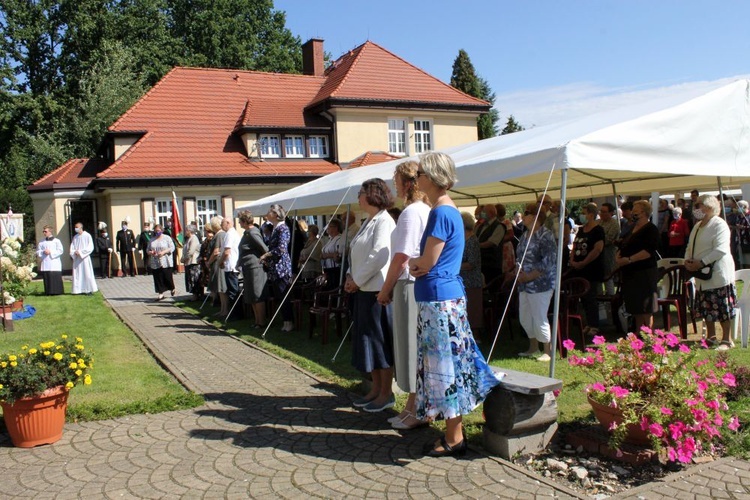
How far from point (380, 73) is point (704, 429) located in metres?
27.1

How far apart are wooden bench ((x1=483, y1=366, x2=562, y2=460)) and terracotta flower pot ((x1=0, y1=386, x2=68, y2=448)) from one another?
3234 millimetres

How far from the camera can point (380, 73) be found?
29406 mm

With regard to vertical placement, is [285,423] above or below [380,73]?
below

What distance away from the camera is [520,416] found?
427 cm

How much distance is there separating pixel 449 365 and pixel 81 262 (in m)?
14.4

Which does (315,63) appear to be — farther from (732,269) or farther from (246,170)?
(732,269)

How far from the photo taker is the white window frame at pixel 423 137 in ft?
94.2

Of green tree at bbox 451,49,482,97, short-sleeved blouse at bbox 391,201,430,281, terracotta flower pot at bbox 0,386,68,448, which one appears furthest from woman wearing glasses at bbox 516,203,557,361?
green tree at bbox 451,49,482,97

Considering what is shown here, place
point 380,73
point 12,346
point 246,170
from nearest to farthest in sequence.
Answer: point 12,346
point 246,170
point 380,73

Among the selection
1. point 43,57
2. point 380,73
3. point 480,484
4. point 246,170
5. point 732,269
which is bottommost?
point 480,484

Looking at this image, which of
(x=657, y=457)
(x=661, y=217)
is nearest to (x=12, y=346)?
(x=657, y=457)

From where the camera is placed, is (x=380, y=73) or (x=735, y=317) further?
(x=380, y=73)

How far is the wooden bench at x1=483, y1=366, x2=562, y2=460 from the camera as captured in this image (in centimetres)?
424

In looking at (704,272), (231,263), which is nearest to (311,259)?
(231,263)
